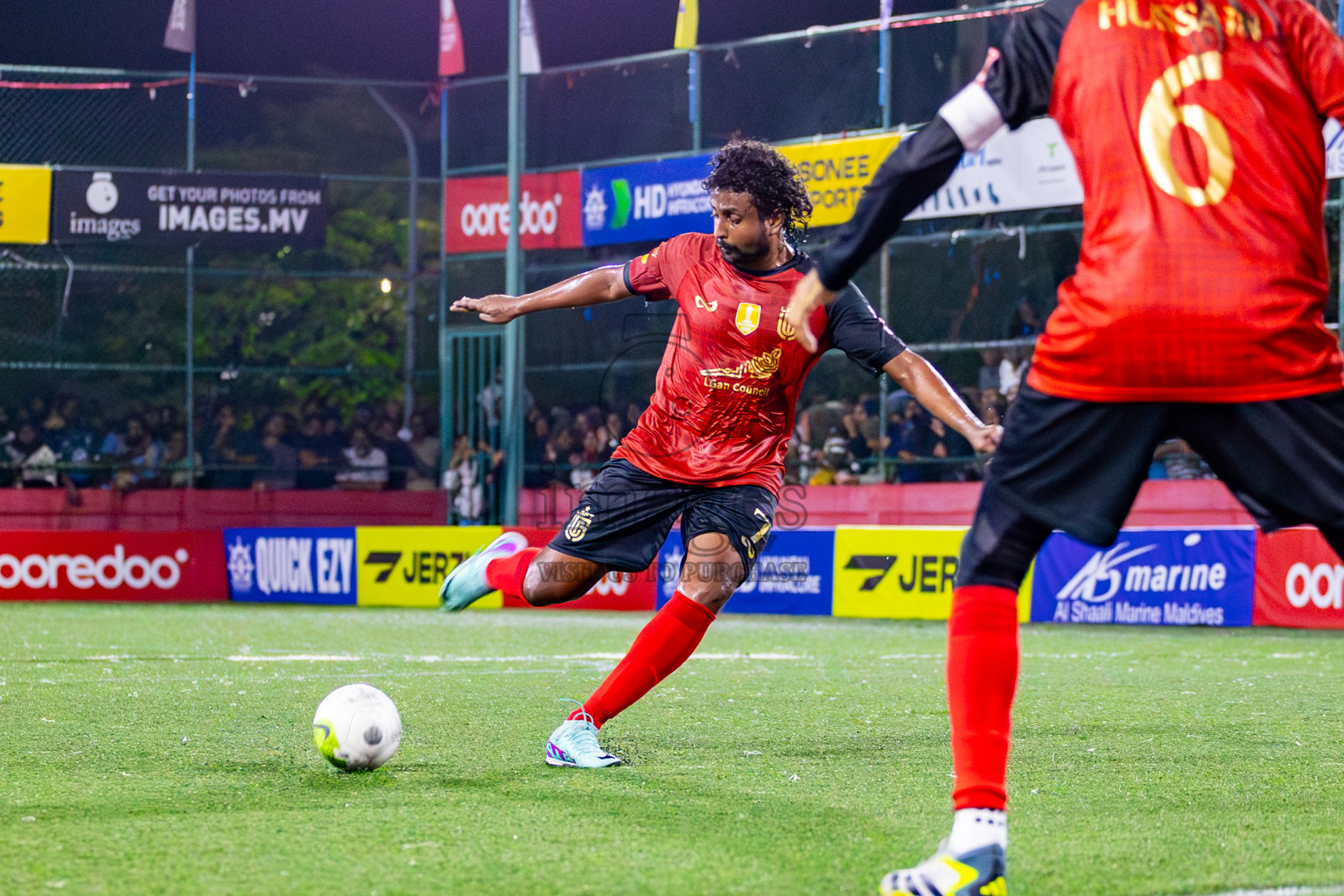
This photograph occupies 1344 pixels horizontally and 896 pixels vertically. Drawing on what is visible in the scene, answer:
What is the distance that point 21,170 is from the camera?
21.4 m

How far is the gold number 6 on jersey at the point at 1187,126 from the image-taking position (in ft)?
10.3

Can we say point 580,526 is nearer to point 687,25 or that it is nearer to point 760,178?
point 760,178

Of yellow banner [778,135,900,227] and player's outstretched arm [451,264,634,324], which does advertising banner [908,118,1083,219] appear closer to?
yellow banner [778,135,900,227]

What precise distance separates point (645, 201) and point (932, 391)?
16.0 metres

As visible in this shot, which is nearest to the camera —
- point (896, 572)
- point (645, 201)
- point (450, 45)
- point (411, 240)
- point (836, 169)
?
point (896, 572)

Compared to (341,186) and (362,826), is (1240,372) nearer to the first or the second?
(362,826)

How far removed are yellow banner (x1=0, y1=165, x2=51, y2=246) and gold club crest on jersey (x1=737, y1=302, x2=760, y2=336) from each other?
61.0 ft

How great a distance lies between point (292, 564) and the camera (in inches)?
728

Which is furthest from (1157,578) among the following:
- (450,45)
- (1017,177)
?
(450,45)

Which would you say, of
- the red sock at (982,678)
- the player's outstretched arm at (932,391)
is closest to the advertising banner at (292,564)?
the player's outstretched arm at (932,391)

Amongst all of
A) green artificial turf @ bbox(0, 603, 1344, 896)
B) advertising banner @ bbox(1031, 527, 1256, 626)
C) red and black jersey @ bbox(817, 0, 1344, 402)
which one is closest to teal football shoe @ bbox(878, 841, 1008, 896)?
green artificial turf @ bbox(0, 603, 1344, 896)

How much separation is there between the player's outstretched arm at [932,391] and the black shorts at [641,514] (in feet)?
2.27

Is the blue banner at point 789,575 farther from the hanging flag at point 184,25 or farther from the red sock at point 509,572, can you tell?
the hanging flag at point 184,25

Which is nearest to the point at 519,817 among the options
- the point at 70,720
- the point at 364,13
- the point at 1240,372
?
the point at 1240,372
